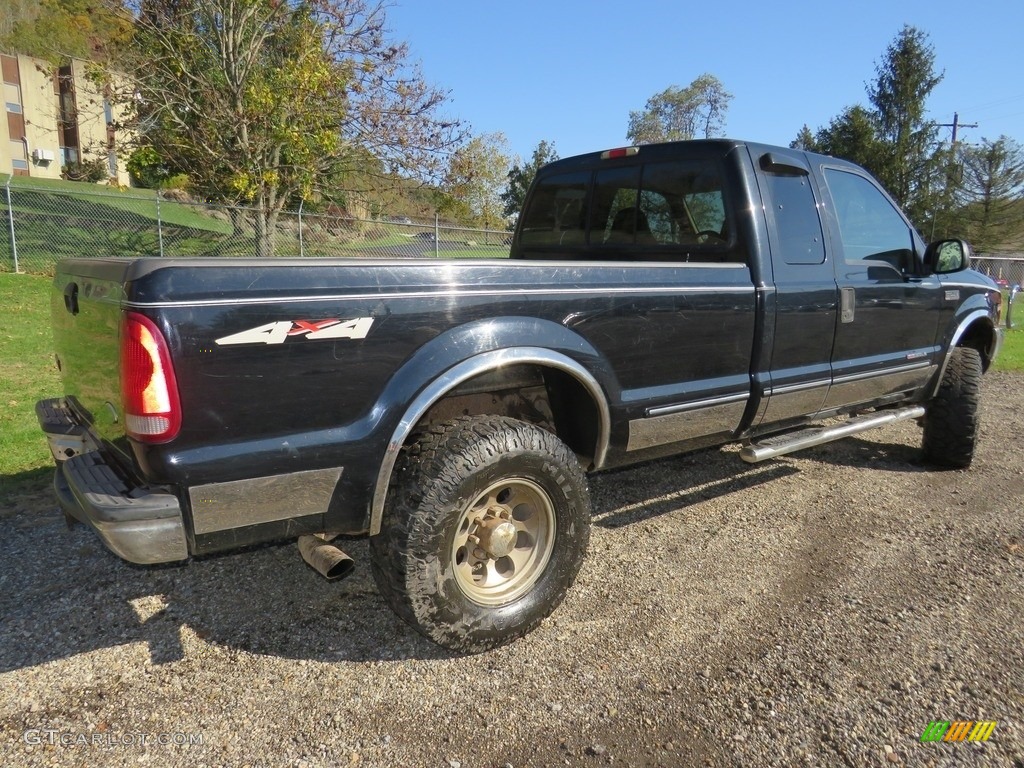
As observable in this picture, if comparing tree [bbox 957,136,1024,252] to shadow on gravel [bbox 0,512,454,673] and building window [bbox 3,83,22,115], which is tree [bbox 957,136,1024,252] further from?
building window [bbox 3,83,22,115]

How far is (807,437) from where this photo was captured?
407cm

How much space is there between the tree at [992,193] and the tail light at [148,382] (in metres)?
40.0

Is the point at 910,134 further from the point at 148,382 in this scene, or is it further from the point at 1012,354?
the point at 148,382

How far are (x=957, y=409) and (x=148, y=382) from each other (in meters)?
5.17

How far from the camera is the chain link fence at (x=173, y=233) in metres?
14.4

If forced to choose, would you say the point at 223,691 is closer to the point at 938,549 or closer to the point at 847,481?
the point at 938,549

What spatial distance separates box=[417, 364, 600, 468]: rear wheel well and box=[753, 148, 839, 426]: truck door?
3.63 feet

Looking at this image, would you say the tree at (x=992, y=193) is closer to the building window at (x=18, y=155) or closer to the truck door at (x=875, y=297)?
the truck door at (x=875, y=297)

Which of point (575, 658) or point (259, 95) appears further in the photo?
point (259, 95)

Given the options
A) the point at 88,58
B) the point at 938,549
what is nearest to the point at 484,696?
the point at 938,549

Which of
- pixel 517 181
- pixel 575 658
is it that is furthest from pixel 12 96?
pixel 575 658

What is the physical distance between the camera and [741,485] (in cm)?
493

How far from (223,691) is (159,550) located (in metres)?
0.70

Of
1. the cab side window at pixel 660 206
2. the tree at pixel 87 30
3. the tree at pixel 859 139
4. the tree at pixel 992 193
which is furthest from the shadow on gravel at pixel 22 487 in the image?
the tree at pixel 992 193
